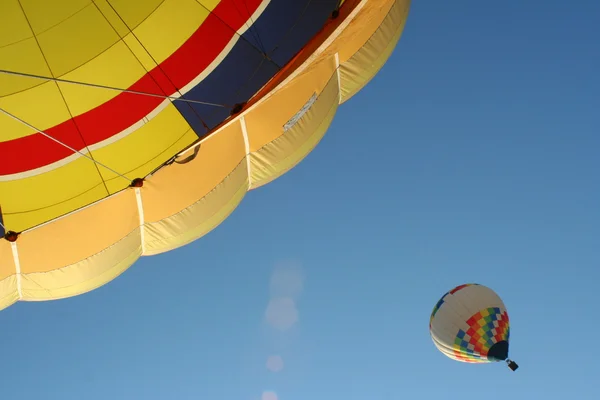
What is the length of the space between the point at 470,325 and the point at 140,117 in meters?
10.4

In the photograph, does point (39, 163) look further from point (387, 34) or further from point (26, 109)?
point (387, 34)

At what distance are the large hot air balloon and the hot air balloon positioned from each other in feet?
30.5

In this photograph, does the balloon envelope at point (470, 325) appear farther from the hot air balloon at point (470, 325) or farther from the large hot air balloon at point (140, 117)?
the large hot air balloon at point (140, 117)

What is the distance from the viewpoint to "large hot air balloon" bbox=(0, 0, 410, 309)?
4070mm

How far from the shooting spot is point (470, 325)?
506 inches

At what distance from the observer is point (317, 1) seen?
392cm

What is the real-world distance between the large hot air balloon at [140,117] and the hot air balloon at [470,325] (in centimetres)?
930

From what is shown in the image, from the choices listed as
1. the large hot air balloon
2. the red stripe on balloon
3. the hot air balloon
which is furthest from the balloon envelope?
the red stripe on balloon

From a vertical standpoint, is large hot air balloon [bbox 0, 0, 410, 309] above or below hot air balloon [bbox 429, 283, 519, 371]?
above

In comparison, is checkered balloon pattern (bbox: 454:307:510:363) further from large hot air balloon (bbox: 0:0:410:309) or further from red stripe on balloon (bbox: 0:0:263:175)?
red stripe on balloon (bbox: 0:0:263:175)

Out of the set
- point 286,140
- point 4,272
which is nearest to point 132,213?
point 4,272

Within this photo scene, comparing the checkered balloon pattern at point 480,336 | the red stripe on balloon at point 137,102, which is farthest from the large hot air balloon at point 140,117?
the checkered balloon pattern at point 480,336

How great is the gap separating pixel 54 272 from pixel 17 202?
647 millimetres

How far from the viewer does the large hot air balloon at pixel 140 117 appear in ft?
13.4
